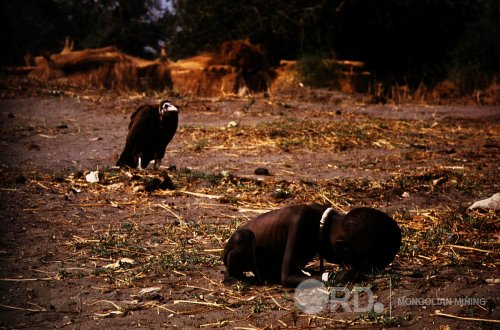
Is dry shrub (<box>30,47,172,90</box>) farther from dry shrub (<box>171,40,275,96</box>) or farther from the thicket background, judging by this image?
the thicket background

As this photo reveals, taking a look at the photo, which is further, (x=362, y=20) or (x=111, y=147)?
(x=362, y=20)

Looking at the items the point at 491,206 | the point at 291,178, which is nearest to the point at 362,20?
the point at 291,178

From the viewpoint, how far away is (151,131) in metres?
8.67

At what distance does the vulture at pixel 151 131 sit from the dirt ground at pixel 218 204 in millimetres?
366

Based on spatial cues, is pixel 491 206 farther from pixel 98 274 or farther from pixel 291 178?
pixel 98 274

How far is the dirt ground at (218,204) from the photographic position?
156 inches

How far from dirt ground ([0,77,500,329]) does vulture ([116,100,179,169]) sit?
14.4 inches

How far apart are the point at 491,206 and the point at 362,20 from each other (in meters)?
18.0

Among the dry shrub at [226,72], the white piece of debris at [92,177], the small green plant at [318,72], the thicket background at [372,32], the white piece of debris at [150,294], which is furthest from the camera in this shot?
the thicket background at [372,32]

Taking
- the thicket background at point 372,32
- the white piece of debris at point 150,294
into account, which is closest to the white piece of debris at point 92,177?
the white piece of debris at point 150,294

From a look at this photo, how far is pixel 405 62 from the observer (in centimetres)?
2448

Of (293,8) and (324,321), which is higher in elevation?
(293,8)

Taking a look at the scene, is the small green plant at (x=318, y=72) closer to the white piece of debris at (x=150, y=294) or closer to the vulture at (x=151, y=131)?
the vulture at (x=151, y=131)

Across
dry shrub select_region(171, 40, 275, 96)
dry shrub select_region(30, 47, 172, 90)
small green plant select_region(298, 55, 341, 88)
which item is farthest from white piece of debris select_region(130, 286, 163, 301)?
small green plant select_region(298, 55, 341, 88)
